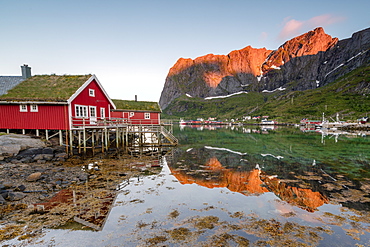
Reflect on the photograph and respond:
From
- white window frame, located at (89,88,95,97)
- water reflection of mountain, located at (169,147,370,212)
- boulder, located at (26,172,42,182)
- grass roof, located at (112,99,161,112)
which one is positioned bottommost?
water reflection of mountain, located at (169,147,370,212)

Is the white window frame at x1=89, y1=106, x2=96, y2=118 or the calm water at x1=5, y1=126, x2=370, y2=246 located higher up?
the white window frame at x1=89, y1=106, x2=96, y2=118

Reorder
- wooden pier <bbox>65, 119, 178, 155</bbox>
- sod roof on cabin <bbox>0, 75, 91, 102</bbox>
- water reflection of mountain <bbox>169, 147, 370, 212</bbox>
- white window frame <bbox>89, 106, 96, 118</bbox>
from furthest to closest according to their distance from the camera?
white window frame <bbox>89, 106, 96, 118</bbox> → wooden pier <bbox>65, 119, 178, 155</bbox> → sod roof on cabin <bbox>0, 75, 91, 102</bbox> → water reflection of mountain <bbox>169, 147, 370, 212</bbox>

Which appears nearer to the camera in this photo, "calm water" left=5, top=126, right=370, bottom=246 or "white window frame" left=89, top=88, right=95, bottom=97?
"calm water" left=5, top=126, right=370, bottom=246

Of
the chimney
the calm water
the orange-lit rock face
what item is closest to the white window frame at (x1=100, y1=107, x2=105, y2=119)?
the chimney

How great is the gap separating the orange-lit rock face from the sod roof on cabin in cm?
1729

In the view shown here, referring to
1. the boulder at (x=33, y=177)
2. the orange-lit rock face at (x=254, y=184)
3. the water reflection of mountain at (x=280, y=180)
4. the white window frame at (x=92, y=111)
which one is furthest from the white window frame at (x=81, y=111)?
the orange-lit rock face at (x=254, y=184)

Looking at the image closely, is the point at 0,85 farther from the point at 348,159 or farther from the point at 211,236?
the point at 348,159

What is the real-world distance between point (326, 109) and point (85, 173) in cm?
14100

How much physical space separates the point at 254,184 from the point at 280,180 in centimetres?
239

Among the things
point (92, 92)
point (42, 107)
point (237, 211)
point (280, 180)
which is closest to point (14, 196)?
point (237, 211)

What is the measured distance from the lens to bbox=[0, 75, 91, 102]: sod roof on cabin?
24.4m

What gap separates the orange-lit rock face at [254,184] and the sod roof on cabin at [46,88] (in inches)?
681

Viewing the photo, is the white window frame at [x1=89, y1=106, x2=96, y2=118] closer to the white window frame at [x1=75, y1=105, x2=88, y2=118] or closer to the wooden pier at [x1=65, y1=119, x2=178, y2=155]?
the white window frame at [x1=75, y1=105, x2=88, y2=118]

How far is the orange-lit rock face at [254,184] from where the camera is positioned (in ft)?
38.2
